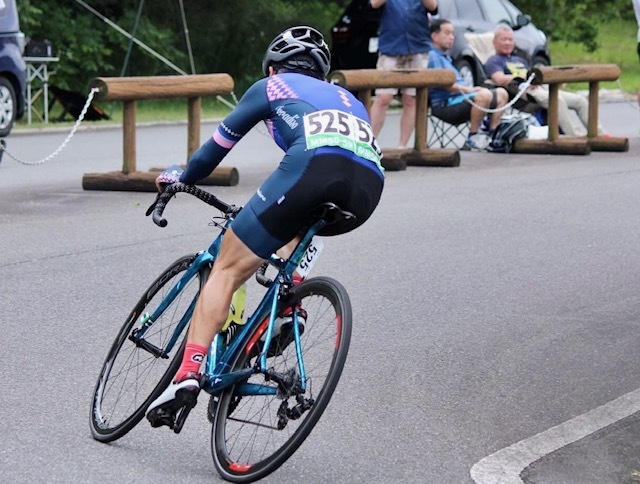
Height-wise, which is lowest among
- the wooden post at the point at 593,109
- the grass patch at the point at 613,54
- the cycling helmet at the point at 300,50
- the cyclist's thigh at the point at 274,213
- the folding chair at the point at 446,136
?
the grass patch at the point at 613,54

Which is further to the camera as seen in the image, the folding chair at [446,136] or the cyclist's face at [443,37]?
the folding chair at [446,136]

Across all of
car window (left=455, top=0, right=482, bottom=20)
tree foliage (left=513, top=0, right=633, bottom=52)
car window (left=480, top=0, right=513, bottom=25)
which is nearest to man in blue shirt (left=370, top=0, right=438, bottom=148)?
car window (left=455, top=0, right=482, bottom=20)

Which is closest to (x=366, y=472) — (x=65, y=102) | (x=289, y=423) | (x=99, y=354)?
(x=289, y=423)

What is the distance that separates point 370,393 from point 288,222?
1.59 metres

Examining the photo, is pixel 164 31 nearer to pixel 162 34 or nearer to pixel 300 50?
pixel 162 34

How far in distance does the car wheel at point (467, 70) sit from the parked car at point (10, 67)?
8.32 meters

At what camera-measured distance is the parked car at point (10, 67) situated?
16375 millimetres

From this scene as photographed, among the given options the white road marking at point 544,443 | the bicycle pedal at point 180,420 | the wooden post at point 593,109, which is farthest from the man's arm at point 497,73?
the bicycle pedal at point 180,420

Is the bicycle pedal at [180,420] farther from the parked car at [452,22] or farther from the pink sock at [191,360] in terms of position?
the parked car at [452,22]

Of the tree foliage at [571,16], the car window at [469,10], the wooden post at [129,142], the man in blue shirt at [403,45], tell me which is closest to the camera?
the wooden post at [129,142]

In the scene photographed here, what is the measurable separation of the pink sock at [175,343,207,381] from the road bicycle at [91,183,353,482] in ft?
0.27

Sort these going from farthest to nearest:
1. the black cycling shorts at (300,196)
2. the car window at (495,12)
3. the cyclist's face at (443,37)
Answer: the car window at (495,12), the cyclist's face at (443,37), the black cycling shorts at (300,196)

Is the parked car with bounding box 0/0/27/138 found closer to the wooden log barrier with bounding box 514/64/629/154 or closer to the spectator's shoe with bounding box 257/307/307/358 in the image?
the wooden log barrier with bounding box 514/64/629/154

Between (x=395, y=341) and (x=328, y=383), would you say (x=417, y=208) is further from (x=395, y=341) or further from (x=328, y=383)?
(x=328, y=383)
